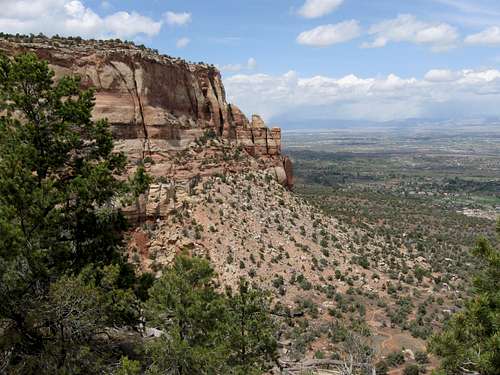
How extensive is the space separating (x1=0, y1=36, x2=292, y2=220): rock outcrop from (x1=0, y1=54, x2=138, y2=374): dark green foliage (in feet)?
35.7

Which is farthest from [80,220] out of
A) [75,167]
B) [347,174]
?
[347,174]

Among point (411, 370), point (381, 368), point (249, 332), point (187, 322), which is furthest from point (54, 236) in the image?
point (411, 370)

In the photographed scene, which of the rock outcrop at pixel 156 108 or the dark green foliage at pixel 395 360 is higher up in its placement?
the rock outcrop at pixel 156 108

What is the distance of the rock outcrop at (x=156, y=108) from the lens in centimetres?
2914

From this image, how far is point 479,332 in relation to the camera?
1142 cm

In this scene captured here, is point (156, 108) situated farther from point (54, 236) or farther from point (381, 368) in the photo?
point (381, 368)

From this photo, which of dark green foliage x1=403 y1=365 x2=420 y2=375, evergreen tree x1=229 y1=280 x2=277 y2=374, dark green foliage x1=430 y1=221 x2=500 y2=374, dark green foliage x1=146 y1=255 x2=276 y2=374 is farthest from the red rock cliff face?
dark green foliage x1=430 y1=221 x2=500 y2=374

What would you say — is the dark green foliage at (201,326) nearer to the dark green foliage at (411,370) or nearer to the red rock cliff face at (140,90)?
the dark green foliage at (411,370)

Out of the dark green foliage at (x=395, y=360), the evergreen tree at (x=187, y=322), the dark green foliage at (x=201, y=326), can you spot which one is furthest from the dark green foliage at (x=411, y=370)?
the evergreen tree at (x=187, y=322)

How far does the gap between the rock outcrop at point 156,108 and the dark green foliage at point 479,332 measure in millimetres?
21298

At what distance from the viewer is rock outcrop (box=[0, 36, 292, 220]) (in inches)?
1147

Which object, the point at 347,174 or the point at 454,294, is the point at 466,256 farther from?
the point at 347,174

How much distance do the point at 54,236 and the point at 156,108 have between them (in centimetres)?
2018

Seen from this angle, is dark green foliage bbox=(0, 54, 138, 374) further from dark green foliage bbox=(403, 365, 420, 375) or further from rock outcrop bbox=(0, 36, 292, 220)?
dark green foliage bbox=(403, 365, 420, 375)
